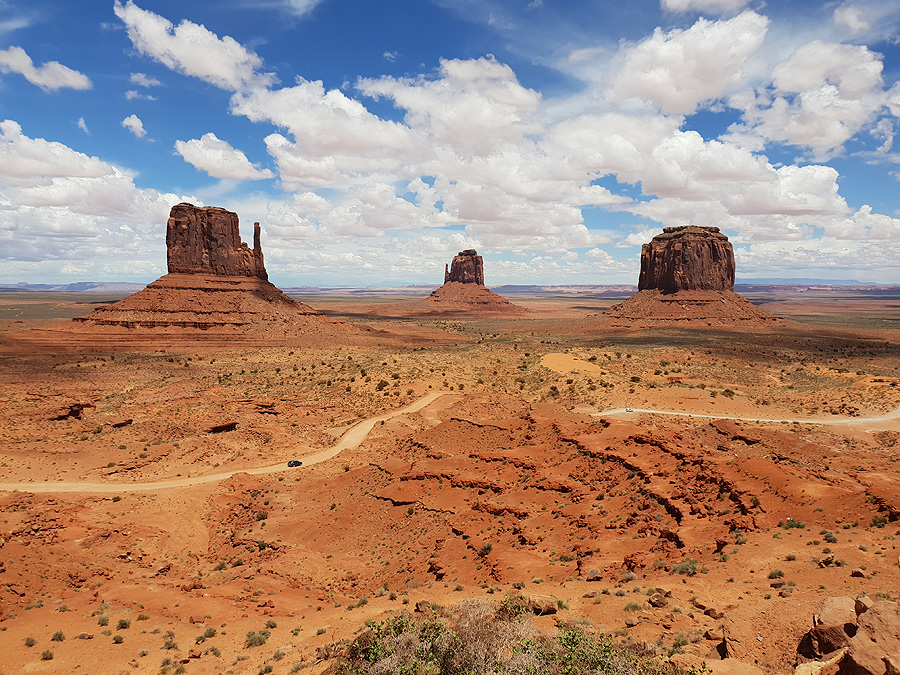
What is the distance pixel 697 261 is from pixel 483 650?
A: 147 metres

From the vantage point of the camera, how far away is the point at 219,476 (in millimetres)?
32375

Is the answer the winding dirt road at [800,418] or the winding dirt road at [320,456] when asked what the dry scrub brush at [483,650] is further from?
the winding dirt road at [800,418]

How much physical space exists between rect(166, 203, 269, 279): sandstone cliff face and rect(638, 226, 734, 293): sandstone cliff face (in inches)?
4619

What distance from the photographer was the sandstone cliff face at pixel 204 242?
9588 centimetres

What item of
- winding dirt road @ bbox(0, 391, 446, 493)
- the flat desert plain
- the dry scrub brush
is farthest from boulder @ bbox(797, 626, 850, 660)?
winding dirt road @ bbox(0, 391, 446, 493)

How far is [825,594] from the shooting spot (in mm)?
12078

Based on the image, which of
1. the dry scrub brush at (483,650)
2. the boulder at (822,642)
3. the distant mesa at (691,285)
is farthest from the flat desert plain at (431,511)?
the distant mesa at (691,285)

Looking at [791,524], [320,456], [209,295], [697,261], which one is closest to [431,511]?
[320,456]

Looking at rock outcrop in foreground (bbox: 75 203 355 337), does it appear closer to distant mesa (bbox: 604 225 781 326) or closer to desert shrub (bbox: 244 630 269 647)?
desert shrub (bbox: 244 630 269 647)

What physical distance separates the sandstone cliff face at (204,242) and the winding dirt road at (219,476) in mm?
74928

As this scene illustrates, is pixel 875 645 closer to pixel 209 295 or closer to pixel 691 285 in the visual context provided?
pixel 209 295

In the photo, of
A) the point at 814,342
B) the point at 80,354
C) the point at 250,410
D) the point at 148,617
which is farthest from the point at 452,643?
the point at 814,342

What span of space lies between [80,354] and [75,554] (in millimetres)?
66317

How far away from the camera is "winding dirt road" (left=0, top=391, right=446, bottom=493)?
93.7ft
